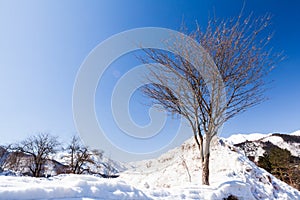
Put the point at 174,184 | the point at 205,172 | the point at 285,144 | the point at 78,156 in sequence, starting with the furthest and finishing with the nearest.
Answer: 1. the point at 285,144
2. the point at 78,156
3. the point at 174,184
4. the point at 205,172

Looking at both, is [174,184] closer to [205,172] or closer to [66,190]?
[205,172]

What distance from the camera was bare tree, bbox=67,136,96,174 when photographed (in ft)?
74.6

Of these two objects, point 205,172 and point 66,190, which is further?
point 205,172

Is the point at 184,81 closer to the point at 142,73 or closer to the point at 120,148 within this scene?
the point at 142,73

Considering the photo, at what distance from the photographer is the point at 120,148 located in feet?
27.2

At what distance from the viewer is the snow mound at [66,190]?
1.86 m

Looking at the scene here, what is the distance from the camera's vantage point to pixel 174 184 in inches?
341

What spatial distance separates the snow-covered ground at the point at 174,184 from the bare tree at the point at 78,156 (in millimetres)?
9148

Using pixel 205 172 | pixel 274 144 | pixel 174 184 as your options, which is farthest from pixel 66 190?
pixel 274 144

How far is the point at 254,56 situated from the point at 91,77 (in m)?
5.91

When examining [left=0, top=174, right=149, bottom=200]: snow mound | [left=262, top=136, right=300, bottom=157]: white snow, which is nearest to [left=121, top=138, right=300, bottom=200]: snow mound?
[left=0, top=174, right=149, bottom=200]: snow mound

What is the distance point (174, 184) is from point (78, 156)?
18.2m

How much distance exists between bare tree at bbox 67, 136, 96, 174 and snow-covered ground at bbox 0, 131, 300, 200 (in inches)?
360

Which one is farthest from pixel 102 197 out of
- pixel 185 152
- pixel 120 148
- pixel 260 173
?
pixel 185 152
